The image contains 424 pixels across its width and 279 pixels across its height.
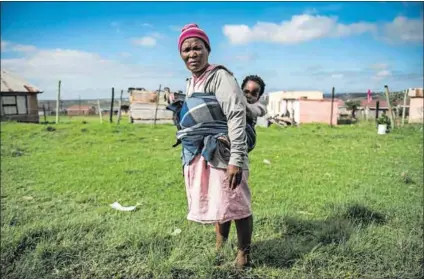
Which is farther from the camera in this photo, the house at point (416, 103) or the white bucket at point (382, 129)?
the house at point (416, 103)

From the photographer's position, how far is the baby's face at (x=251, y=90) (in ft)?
8.61

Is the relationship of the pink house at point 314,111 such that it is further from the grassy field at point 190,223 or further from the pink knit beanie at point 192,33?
the pink knit beanie at point 192,33

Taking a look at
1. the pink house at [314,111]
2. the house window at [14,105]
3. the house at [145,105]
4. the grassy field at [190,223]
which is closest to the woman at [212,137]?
the grassy field at [190,223]

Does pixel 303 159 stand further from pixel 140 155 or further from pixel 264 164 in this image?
pixel 140 155

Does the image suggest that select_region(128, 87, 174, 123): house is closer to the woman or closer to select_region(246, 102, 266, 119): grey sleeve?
select_region(246, 102, 266, 119): grey sleeve

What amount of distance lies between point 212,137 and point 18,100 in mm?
21825

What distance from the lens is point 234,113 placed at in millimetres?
2107

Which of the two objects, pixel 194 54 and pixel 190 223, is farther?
pixel 190 223

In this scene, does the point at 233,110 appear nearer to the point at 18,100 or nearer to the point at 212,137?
the point at 212,137

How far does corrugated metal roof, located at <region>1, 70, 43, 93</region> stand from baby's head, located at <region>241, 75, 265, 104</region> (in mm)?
21246

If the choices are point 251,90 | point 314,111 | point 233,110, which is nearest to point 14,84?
point 314,111

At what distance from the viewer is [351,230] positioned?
312cm

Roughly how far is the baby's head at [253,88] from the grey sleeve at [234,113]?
484 millimetres

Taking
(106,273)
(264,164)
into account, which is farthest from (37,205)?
(264,164)
